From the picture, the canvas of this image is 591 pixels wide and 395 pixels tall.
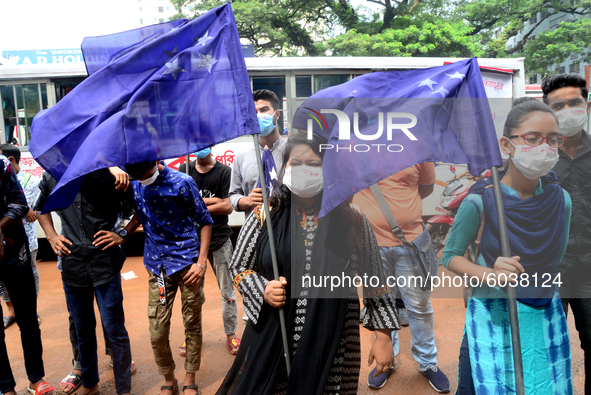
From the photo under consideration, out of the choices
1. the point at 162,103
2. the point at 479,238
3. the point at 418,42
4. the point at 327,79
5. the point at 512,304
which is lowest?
the point at 512,304

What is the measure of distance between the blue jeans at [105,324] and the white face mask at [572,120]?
3058mm

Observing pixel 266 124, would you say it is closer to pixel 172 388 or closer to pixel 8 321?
pixel 172 388

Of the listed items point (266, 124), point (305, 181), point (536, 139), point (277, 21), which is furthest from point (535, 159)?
point (277, 21)

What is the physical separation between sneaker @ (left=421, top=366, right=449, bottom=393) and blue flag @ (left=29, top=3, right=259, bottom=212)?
2289mm

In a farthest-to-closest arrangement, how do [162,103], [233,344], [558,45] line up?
[558,45]
[233,344]
[162,103]

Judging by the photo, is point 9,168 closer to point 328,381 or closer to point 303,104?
point 303,104

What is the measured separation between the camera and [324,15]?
2234 centimetres

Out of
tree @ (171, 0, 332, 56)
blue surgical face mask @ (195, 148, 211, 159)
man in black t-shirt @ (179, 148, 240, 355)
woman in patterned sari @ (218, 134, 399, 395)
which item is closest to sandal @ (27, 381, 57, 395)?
man in black t-shirt @ (179, 148, 240, 355)

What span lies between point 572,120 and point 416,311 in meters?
1.66

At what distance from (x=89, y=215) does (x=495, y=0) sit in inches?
862

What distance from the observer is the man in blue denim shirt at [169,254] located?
291cm

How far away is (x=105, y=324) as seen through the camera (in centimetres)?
296

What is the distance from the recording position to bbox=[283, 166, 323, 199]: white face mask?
6.88 ft

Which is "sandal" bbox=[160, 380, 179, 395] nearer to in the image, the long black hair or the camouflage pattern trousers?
the camouflage pattern trousers
